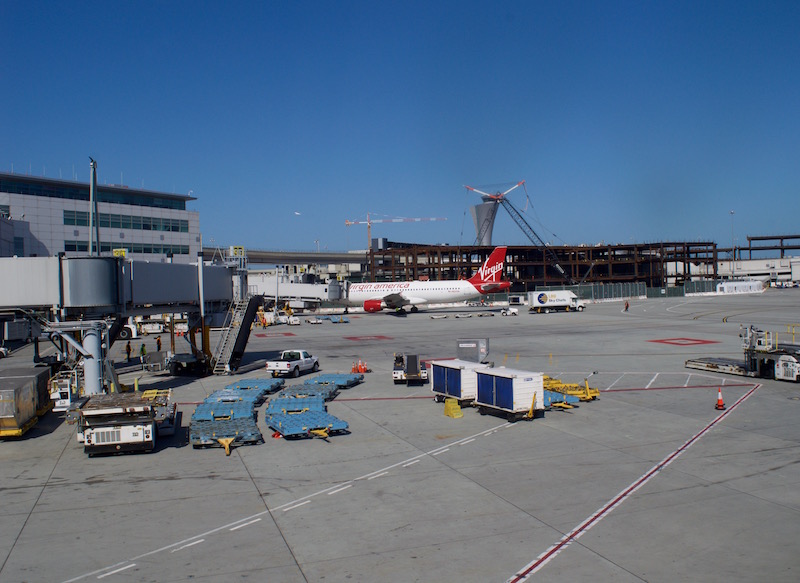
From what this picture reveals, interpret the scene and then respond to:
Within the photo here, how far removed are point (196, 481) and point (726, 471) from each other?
51.9ft

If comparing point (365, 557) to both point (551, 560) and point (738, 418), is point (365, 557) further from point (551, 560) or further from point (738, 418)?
point (738, 418)

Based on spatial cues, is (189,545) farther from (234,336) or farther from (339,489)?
(234,336)

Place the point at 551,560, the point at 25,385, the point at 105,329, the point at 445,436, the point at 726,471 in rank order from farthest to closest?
the point at 105,329 → the point at 25,385 → the point at 445,436 → the point at 726,471 → the point at 551,560

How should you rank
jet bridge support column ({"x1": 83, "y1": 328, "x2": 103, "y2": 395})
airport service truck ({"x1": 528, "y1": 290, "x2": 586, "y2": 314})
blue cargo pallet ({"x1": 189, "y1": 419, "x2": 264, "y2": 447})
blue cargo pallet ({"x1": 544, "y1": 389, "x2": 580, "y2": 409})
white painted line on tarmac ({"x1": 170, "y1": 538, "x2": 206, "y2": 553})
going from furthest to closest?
airport service truck ({"x1": 528, "y1": 290, "x2": 586, "y2": 314})
jet bridge support column ({"x1": 83, "y1": 328, "x2": 103, "y2": 395})
blue cargo pallet ({"x1": 544, "y1": 389, "x2": 580, "y2": 409})
blue cargo pallet ({"x1": 189, "y1": 419, "x2": 264, "y2": 447})
white painted line on tarmac ({"x1": 170, "y1": 538, "x2": 206, "y2": 553})

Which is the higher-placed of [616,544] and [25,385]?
[25,385]

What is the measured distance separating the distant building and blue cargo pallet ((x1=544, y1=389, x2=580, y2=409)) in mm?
58642

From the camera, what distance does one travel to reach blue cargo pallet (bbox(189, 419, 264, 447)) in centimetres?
2214

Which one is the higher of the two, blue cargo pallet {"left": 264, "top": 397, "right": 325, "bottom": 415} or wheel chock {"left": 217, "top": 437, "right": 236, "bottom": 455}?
blue cargo pallet {"left": 264, "top": 397, "right": 325, "bottom": 415}

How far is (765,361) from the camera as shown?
34.2 metres

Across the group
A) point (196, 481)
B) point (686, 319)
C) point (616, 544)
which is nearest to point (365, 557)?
point (616, 544)

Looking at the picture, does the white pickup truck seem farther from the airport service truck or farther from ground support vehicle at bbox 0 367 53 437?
the airport service truck

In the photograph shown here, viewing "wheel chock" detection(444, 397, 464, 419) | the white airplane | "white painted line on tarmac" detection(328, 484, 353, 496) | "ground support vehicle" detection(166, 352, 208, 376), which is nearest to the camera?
"white painted line on tarmac" detection(328, 484, 353, 496)

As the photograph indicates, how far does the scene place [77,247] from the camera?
79.3 meters

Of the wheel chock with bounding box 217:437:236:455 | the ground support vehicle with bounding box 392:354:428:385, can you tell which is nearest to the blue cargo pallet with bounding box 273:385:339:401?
the ground support vehicle with bounding box 392:354:428:385
